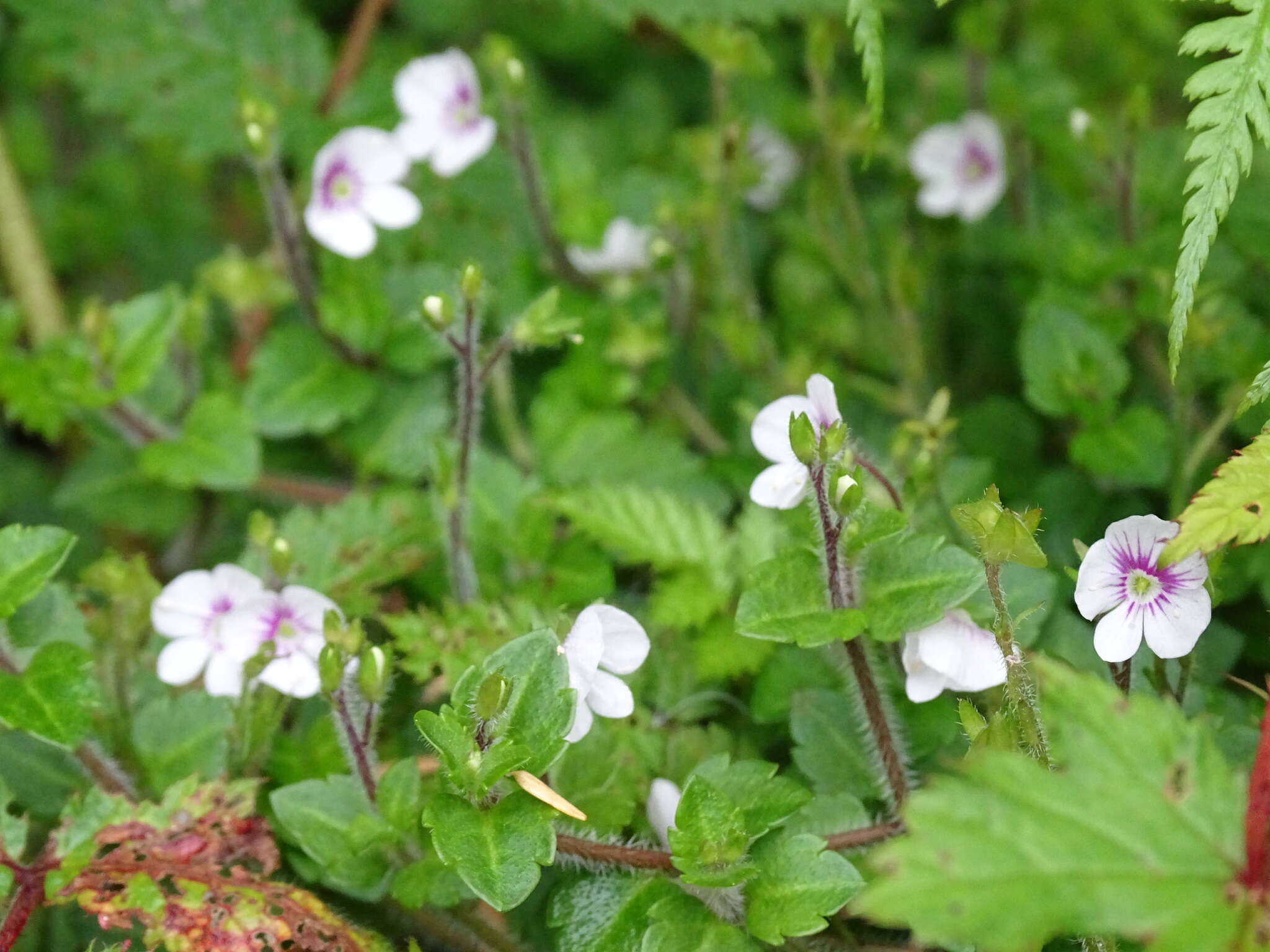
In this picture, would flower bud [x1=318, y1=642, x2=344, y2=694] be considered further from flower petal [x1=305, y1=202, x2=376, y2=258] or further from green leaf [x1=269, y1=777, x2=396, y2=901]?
flower petal [x1=305, y1=202, x2=376, y2=258]

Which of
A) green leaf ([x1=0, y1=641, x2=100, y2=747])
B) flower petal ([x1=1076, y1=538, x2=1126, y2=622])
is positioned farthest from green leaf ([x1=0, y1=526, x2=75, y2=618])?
flower petal ([x1=1076, y1=538, x2=1126, y2=622])

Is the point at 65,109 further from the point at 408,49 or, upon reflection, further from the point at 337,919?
the point at 337,919

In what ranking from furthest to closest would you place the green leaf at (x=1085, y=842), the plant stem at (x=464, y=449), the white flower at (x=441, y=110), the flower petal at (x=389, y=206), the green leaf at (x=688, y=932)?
the white flower at (x=441, y=110)
the flower petal at (x=389, y=206)
the plant stem at (x=464, y=449)
the green leaf at (x=688, y=932)
the green leaf at (x=1085, y=842)

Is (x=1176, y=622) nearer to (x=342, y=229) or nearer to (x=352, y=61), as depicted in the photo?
(x=342, y=229)

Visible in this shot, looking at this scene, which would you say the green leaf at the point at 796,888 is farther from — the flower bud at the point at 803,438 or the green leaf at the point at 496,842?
the flower bud at the point at 803,438

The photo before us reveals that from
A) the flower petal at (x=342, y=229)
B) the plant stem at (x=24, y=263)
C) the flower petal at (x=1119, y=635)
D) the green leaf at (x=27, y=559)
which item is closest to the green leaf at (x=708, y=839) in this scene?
the flower petal at (x=1119, y=635)

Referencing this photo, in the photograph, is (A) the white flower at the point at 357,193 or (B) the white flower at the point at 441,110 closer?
(A) the white flower at the point at 357,193
